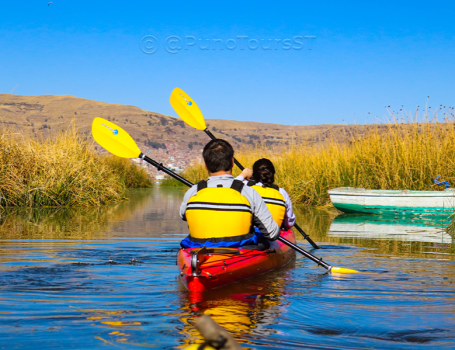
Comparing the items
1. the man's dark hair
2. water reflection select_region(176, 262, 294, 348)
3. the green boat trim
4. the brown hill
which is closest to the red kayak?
water reflection select_region(176, 262, 294, 348)

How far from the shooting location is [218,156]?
486 cm

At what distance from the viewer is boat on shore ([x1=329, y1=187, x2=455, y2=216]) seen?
12.0m

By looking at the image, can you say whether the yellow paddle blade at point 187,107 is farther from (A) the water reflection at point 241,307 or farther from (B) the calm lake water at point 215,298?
(A) the water reflection at point 241,307

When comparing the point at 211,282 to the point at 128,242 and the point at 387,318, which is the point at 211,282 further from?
the point at 128,242

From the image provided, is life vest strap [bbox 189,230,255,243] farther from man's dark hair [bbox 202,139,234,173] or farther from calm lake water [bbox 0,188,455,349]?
man's dark hair [bbox 202,139,234,173]

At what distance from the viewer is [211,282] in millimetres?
4574

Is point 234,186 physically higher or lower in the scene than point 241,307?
higher

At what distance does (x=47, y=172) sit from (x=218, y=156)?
930 cm

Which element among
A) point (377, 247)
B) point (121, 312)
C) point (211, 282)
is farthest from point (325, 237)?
point (121, 312)

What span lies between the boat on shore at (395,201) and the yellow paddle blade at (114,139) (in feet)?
22.3

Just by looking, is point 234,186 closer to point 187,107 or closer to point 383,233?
point 187,107

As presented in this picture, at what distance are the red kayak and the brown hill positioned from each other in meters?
64.5

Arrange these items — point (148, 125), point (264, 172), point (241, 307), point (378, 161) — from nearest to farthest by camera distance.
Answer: point (241, 307) < point (264, 172) < point (378, 161) < point (148, 125)

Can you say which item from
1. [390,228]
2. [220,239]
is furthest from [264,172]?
[390,228]
